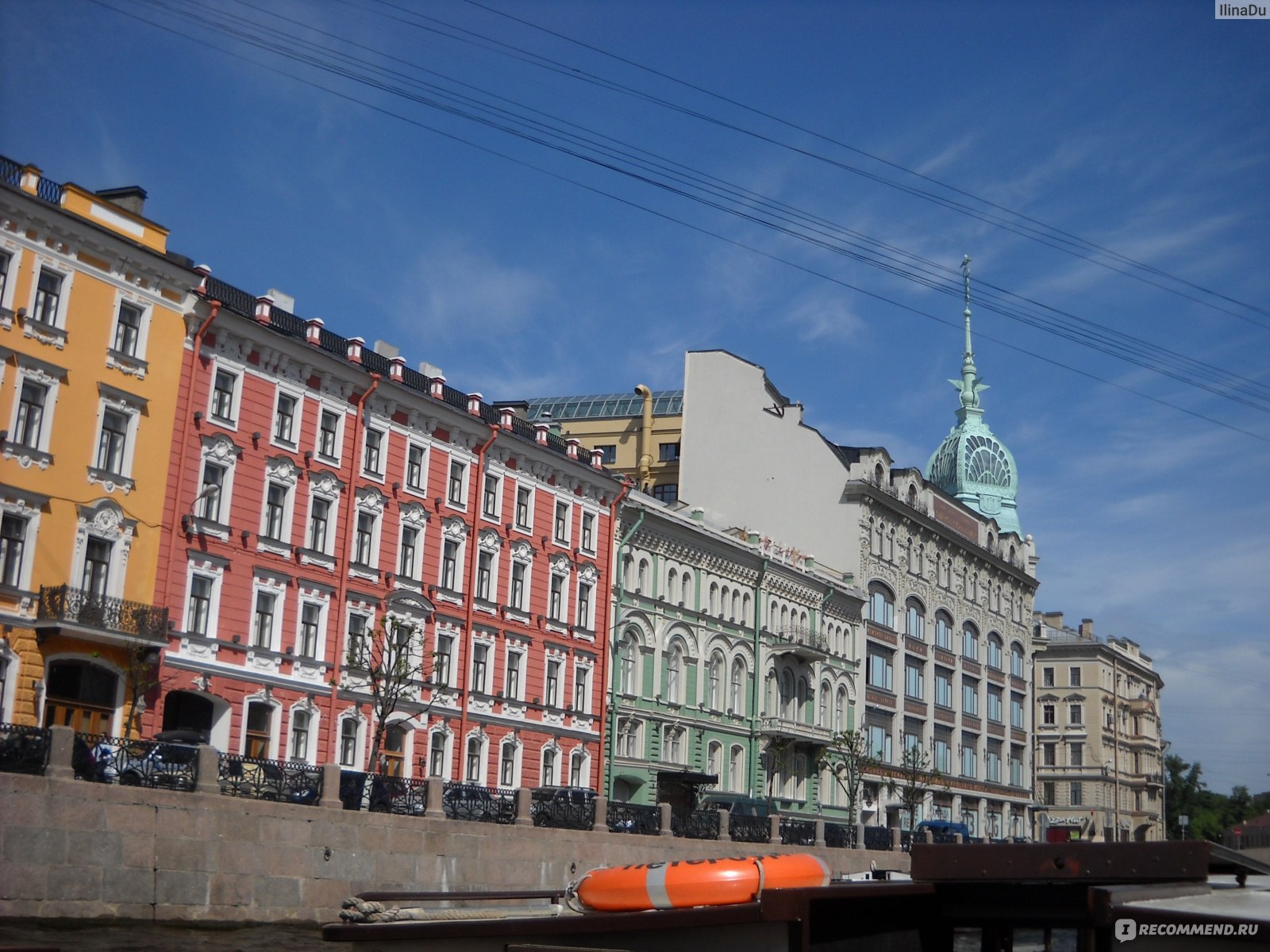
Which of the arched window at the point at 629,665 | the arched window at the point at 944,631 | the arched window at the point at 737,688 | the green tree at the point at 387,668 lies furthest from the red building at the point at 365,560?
the arched window at the point at 944,631

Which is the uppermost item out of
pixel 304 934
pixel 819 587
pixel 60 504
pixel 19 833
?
pixel 819 587

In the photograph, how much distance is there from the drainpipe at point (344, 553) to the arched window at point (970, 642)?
42.7 m

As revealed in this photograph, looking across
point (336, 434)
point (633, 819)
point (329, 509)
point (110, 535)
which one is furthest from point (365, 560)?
point (633, 819)

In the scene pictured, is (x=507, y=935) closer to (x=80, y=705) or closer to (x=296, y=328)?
(x=80, y=705)

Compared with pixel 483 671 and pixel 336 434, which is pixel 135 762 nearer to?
pixel 336 434

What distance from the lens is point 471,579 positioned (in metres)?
39.6

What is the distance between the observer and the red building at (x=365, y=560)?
31.9 meters

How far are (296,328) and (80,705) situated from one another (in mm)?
10943

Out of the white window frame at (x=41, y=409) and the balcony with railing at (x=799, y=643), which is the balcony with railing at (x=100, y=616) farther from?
the balcony with railing at (x=799, y=643)

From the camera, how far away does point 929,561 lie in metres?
67.7

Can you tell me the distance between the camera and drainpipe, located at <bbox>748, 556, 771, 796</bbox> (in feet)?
168

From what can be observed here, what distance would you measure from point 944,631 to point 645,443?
17.7 m

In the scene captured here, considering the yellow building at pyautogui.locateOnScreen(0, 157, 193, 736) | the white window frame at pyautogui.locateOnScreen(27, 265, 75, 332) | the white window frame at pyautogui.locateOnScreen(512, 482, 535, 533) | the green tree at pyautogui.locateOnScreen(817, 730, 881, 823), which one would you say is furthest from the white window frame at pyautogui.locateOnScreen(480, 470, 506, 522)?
the green tree at pyautogui.locateOnScreen(817, 730, 881, 823)

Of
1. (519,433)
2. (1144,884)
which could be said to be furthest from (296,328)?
(1144,884)
